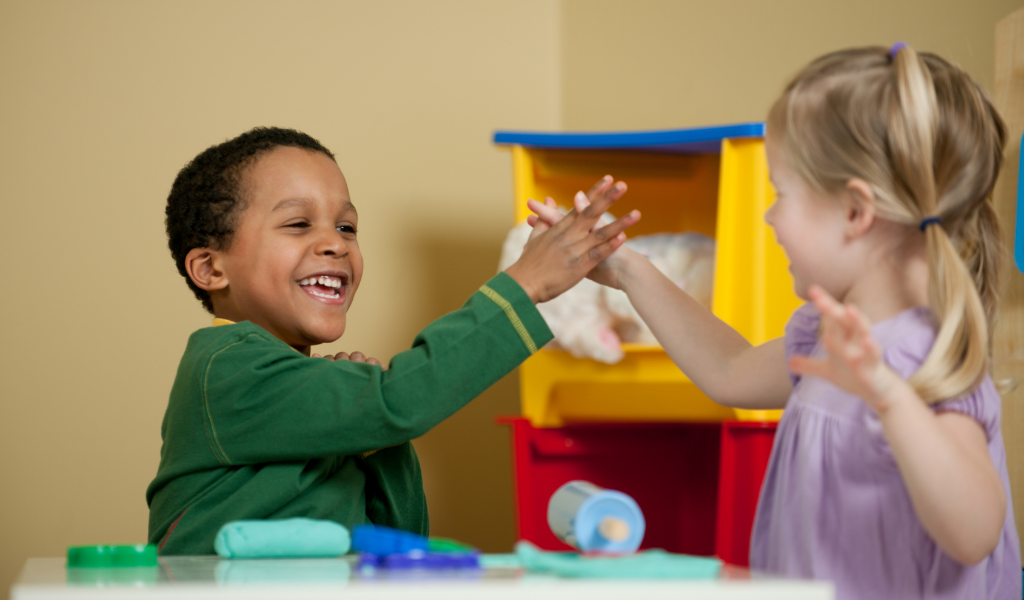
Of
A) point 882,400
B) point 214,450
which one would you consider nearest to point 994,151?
point 882,400

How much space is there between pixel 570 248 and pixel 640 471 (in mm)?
787

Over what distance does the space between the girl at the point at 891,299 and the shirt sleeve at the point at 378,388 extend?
0.24 meters

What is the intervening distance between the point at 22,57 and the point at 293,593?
1.41 m

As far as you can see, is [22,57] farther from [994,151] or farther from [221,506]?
[994,151]

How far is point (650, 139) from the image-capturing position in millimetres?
1354

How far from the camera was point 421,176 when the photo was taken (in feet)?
5.94

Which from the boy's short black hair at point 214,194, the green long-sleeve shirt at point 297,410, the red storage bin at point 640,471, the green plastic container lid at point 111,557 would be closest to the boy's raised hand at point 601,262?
the green long-sleeve shirt at point 297,410

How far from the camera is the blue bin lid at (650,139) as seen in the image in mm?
1304

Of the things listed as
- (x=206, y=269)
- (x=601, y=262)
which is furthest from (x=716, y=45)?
(x=206, y=269)

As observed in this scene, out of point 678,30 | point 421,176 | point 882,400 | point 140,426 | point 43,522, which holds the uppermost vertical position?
point 678,30

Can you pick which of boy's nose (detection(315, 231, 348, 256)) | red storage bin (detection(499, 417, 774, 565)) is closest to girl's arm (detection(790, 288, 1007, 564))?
boy's nose (detection(315, 231, 348, 256))

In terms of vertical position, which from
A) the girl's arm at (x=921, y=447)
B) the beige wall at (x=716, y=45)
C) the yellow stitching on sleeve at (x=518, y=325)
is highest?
the beige wall at (x=716, y=45)

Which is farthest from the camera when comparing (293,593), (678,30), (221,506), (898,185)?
(678,30)

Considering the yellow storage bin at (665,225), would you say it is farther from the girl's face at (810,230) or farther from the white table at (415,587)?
the white table at (415,587)
